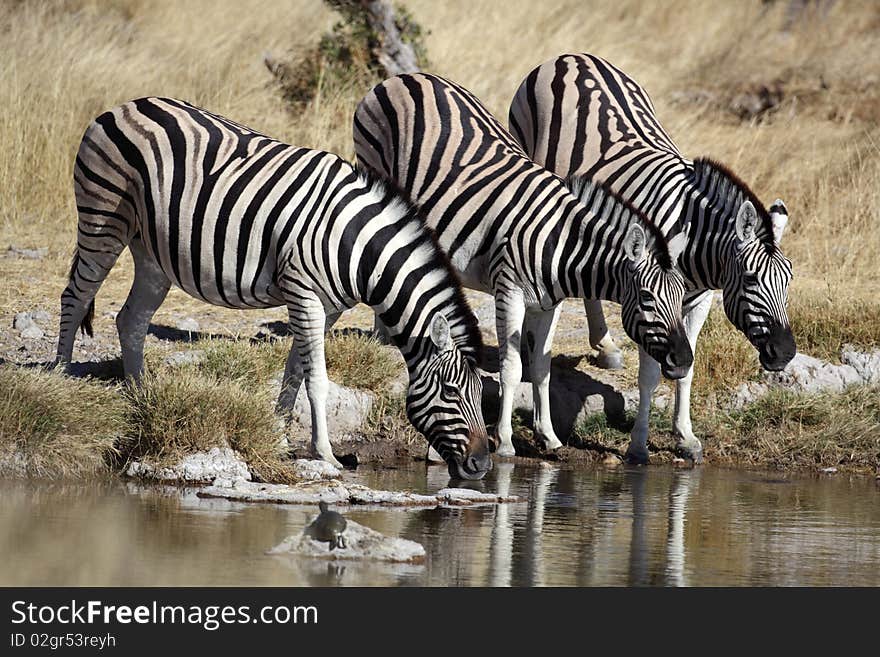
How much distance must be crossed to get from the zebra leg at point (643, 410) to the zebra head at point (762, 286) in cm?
76

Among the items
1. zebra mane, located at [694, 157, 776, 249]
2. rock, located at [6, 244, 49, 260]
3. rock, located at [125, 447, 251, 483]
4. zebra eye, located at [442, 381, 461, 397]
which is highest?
zebra mane, located at [694, 157, 776, 249]

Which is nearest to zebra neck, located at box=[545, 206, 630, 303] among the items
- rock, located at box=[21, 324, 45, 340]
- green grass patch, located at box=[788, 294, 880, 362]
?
green grass patch, located at box=[788, 294, 880, 362]

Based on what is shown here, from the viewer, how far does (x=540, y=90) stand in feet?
37.8

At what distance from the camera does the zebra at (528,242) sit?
9172 mm

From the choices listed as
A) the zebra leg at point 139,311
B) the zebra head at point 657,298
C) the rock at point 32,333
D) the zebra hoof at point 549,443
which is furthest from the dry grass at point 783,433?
the rock at point 32,333

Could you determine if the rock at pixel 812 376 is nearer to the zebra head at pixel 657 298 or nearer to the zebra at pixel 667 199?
the zebra at pixel 667 199

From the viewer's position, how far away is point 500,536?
719 cm

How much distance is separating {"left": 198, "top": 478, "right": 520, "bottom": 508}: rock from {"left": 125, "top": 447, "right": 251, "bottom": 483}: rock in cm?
17

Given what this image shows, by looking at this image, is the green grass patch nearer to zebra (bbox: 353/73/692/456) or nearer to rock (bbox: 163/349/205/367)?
zebra (bbox: 353/73/692/456)

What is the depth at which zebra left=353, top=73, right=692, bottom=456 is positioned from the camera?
9.17 meters

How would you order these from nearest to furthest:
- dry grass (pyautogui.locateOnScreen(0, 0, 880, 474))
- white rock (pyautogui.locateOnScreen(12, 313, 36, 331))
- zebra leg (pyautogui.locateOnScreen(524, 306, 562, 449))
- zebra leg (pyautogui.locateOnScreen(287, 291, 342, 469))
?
zebra leg (pyautogui.locateOnScreen(287, 291, 342, 469)) < zebra leg (pyautogui.locateOnScreen(524, 306, 562, 449)) < white rock (pyautogui.locateOnScreen(12, 313, 36, 331)) < dry grass (pyautogui.locateOnScreen(0, 0, 880, 474))
